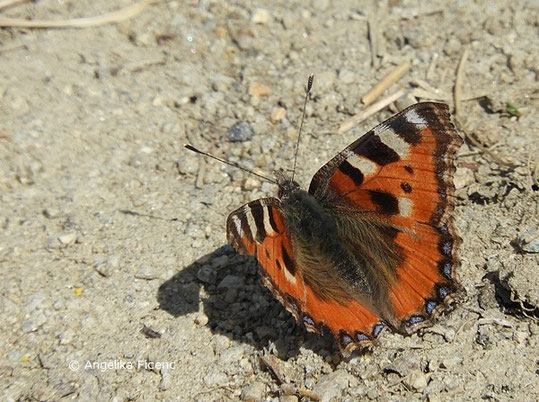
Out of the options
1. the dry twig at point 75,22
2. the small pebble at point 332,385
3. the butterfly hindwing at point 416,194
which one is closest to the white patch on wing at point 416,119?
the butterfly hindwing at point 416,194

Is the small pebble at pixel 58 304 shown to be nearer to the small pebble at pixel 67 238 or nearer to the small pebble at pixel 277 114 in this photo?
the small pebble at pixel 67 238

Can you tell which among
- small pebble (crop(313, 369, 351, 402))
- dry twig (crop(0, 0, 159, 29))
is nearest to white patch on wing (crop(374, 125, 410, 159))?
small pebble (crop(313, 369, 351, 402))

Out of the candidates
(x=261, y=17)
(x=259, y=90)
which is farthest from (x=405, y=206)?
(x=261, y=17)

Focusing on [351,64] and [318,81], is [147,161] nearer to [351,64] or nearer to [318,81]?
[318,81]

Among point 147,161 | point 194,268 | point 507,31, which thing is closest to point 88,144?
point 147,161

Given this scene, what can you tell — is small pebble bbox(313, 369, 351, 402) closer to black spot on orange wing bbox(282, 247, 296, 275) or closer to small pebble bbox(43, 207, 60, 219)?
black spot on orange wing bbox(282, 247, 296, 275)

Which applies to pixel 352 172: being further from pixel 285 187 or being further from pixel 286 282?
pixel 286 282

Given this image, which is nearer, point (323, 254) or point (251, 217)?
point (251, 217)
